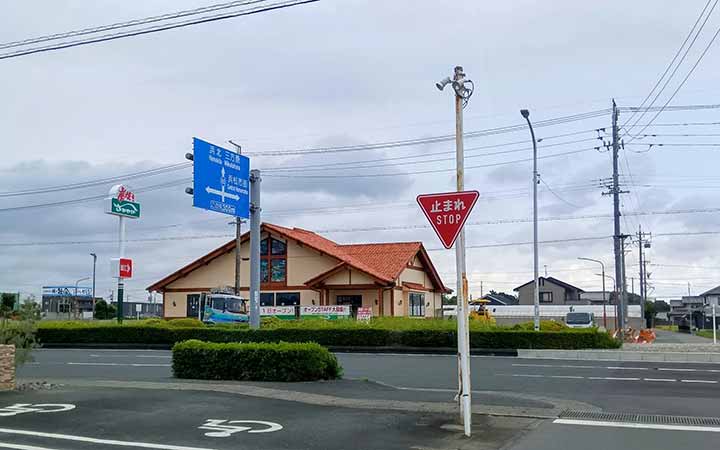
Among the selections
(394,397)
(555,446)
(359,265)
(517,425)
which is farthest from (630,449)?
(359,265)

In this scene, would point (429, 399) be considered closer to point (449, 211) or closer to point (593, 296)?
point (449, 211)

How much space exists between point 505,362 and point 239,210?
9.93 metres

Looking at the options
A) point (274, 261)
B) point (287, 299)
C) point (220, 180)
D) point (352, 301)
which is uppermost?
point (220, 180)

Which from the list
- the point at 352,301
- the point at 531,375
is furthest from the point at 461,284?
the point at 352,301

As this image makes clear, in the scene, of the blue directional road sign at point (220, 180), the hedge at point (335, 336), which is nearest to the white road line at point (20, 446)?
the blue directional road sign at point (220, 180)

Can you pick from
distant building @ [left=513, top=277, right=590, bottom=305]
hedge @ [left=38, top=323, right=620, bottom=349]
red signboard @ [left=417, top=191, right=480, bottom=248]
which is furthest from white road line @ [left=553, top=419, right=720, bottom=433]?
distant building @ [left=513, top=277, right=590, bottom=305]

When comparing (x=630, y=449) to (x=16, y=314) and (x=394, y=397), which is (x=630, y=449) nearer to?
(x=394, y=397)

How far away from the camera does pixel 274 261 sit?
47844 mm

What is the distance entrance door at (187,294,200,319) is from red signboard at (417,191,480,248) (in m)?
40.9

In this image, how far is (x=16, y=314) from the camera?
654 inches

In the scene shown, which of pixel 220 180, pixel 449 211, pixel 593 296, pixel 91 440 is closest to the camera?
pixel 91 440

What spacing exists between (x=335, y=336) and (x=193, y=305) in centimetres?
2162

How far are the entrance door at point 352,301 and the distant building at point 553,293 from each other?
61783mm

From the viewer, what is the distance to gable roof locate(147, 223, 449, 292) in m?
44.6
